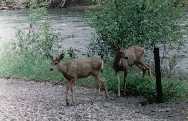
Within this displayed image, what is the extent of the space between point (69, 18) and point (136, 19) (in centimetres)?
2139

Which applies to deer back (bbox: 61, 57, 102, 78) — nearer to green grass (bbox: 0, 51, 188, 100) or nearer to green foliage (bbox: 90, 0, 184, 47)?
green grass (bbox: 0, 51, 188, 100)

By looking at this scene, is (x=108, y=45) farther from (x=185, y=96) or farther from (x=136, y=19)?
(x=185, y=96)

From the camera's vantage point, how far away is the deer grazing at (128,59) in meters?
14.3

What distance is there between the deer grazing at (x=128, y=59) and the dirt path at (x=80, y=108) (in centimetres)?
94

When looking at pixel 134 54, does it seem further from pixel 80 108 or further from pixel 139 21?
pixel 80 108

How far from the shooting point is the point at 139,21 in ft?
60.4

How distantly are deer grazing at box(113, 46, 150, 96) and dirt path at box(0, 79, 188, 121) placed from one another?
3.10ft

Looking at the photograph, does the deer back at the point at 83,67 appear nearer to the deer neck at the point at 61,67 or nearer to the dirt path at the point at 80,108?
the deer neck at the point at 61,67

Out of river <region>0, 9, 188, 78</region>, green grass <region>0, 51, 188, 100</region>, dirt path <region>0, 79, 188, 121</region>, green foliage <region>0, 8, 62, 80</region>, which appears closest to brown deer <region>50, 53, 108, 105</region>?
dirt path <region>0, 79, 188, 121</region>

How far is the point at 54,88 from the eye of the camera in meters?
15.0

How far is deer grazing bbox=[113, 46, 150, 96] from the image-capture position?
14266 mm

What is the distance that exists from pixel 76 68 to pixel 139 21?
20.4 feet

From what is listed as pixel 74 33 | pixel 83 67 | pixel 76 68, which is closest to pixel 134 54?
pixel 83 67

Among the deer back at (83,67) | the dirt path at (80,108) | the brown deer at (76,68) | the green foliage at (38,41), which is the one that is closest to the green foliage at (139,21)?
the green foliage at (38,41)
